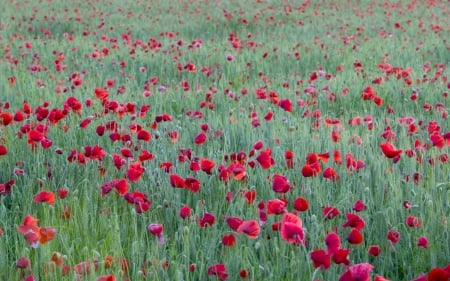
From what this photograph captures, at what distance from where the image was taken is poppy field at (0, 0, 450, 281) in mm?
1889

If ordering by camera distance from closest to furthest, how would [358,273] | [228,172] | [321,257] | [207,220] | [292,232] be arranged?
[358,273] < [321,257] < [292,232] < [207,220] < [228,172]

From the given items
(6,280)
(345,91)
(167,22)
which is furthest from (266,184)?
(167,22)

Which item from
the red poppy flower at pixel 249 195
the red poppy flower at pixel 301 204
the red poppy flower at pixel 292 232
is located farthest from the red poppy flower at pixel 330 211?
the red poppy flower at pixel 292 232

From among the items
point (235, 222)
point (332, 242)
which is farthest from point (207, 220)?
point (332, 242)

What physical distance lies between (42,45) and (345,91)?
4.51 metres

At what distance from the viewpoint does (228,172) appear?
242 centimetres

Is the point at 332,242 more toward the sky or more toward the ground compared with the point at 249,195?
more toward the sky

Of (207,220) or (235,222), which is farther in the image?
(207,220)

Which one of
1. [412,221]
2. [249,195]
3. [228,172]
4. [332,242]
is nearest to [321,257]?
[332,242]

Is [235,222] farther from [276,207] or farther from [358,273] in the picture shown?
[358,273]

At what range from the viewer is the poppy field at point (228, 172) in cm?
189

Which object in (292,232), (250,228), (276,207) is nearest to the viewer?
(292,232)

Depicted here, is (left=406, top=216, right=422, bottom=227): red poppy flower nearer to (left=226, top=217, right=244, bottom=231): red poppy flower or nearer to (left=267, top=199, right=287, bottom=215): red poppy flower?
(left=267, top=199, right=287, bottom=215): red poppy flower

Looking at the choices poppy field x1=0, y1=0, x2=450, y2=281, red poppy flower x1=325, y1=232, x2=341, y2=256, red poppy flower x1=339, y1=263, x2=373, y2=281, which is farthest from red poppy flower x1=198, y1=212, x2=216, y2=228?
red poppy flower x1=339, y1=263, x2=373, y2=281
